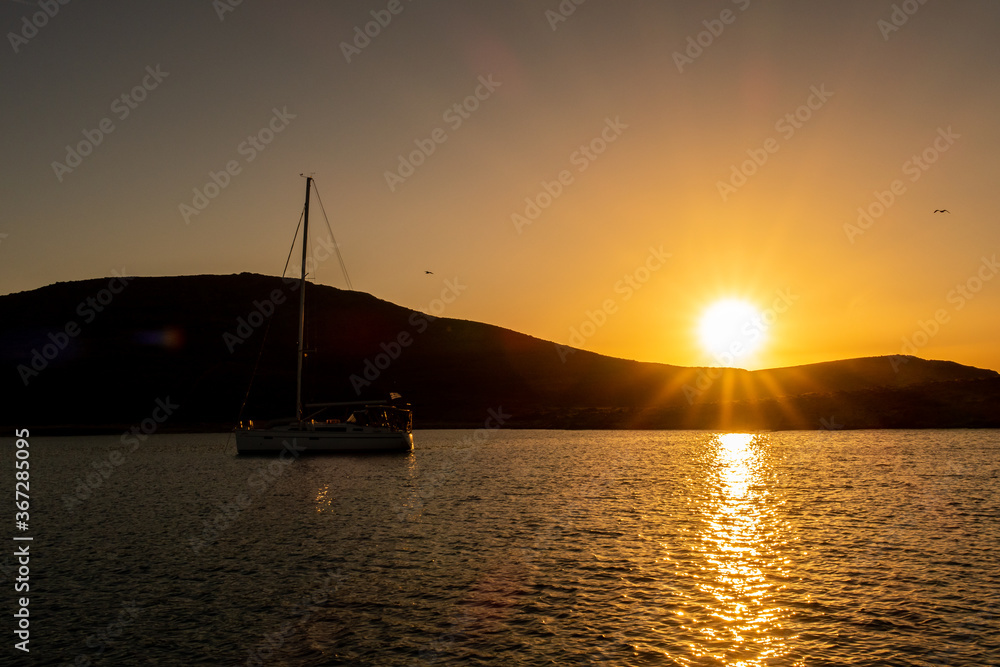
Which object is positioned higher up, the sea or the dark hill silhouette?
the dark hill silhouette

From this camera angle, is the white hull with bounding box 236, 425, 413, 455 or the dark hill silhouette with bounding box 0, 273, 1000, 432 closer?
the white hull with bounding box 236, 425, 413, 455

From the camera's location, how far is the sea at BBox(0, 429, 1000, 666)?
14555mm

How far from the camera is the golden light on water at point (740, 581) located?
570 inches

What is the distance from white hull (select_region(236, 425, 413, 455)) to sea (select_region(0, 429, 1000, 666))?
56.1 feet

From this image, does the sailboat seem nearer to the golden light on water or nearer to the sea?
the sea

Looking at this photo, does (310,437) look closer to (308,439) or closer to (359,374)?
(308,439)

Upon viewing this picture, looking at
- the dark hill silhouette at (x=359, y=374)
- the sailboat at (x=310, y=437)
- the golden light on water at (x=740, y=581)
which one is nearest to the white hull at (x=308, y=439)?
the sailboat at (x=310, y=437)

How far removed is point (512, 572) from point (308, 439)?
1783 inches

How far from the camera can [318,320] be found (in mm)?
172500

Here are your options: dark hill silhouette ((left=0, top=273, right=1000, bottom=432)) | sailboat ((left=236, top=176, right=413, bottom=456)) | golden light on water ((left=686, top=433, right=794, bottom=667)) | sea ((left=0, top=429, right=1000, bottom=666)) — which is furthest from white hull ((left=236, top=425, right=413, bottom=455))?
dark hill silhouette ((left=0, top=273, right=1000, bottom=432))

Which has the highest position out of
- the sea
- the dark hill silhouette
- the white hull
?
the dark hill silhouette

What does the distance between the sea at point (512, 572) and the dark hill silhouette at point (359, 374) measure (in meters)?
71.9

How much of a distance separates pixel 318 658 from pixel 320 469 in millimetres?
40801

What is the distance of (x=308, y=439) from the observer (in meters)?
62.6
